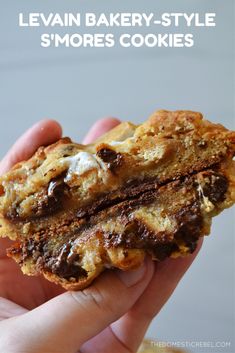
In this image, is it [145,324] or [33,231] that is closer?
[33,231]

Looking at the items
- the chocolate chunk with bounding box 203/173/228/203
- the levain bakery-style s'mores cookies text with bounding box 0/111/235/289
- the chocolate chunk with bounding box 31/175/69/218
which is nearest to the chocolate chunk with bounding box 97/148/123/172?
the levain bakery-style s'mores cookies text with bounding box 0/111/235/289

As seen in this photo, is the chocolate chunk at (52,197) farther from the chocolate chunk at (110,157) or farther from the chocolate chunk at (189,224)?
the chocolate chunk at (189,224)

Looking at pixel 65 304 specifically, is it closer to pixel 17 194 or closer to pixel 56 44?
pixel 17 194

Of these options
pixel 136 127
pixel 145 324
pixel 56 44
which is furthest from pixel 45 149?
pixel 56 44

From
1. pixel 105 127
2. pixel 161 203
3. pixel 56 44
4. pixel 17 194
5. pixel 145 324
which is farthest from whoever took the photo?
pixel 56 44

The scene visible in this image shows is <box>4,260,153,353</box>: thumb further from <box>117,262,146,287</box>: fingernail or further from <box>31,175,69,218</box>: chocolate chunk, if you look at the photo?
<box>31,175,69,218</box>: chocolate chunk

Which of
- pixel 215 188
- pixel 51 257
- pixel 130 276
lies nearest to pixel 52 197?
pixel 51 257
